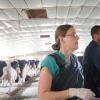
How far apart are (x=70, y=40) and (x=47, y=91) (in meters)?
0.42

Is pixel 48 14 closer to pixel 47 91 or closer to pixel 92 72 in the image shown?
pixel 92 72

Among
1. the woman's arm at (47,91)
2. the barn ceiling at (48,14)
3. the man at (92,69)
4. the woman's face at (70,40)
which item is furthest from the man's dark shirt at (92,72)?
the barn ceiling at (48,14)

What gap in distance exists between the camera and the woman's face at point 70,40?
1855 mm

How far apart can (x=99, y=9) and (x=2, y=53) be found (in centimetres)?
1519

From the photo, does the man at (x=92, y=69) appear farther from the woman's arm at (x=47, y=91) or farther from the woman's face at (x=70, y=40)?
the woman's arm at (x=47, y=91)

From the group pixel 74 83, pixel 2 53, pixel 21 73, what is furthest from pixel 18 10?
pixel 2 53

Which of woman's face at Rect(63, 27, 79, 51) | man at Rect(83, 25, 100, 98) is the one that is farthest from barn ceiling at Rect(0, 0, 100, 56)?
woman's face at Rect(63, 27, 79, 51)

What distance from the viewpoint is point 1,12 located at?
31.7 feet

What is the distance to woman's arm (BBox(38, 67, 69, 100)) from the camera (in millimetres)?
1633

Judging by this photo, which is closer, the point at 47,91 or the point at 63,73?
the point at 47,91

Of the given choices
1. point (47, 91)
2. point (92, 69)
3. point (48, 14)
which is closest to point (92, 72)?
point (92, 69)

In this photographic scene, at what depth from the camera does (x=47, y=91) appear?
1654 millimetres

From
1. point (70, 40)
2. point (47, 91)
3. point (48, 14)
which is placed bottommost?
point (47, 91)

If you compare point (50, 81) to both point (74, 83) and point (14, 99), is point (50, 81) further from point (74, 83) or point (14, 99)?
point (14, 99)
